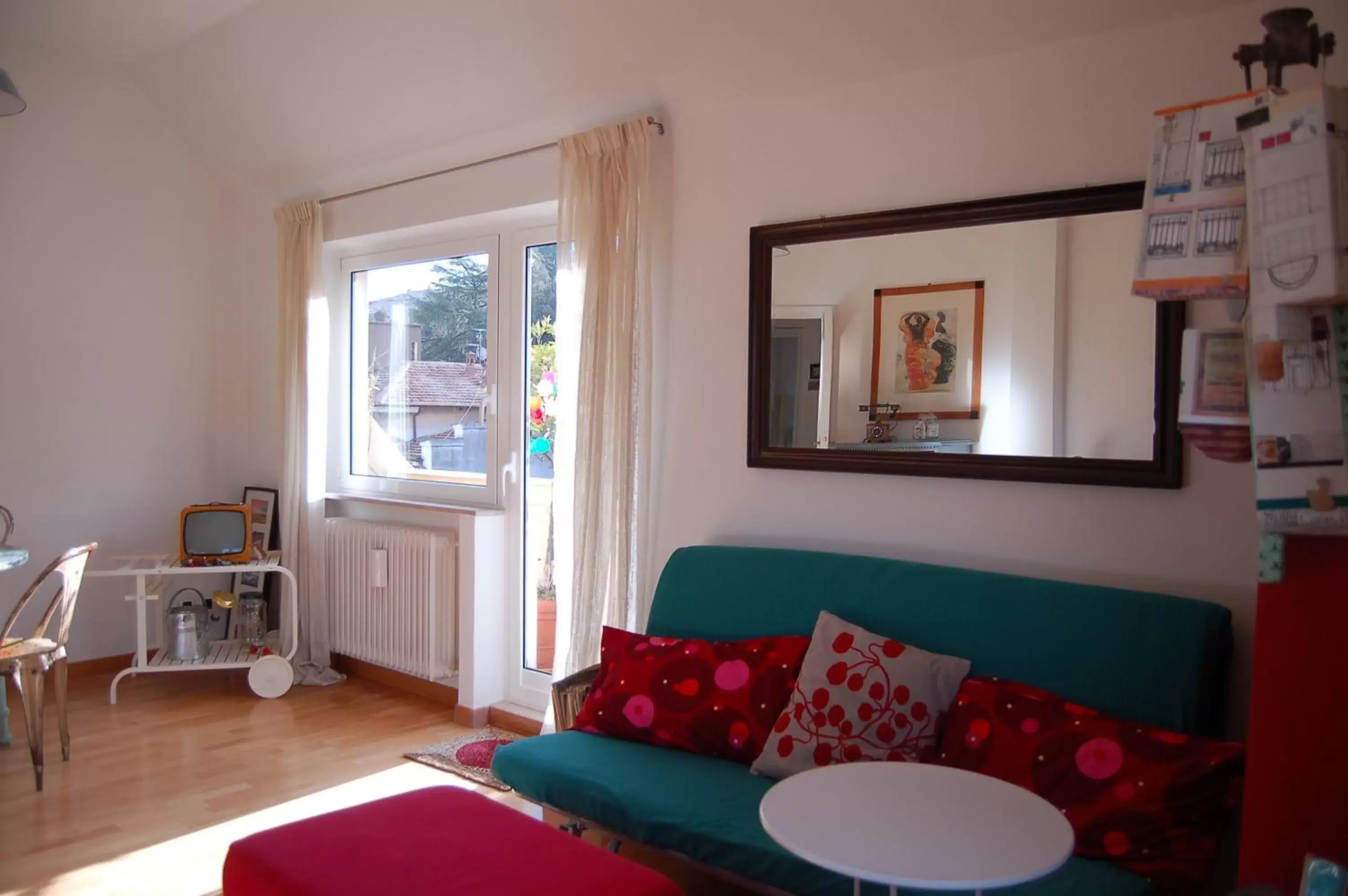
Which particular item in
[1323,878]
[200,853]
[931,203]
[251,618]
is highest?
[931,203]

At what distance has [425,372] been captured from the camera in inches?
176

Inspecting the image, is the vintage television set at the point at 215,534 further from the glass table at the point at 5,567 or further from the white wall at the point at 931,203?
the white wall at the point at 931,203

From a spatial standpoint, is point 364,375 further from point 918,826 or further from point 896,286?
point 918,826

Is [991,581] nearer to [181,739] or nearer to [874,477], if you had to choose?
[874,477]

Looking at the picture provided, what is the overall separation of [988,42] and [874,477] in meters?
1.17

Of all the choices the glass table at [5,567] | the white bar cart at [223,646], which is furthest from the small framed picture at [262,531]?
the glass table at [5,567]

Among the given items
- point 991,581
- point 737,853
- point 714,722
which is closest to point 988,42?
point 991,581

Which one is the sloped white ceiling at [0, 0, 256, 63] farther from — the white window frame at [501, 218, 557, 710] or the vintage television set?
the vintage television set

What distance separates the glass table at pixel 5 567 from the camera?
134 inches

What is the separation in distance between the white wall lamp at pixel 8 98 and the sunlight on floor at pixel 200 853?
7.43 feet

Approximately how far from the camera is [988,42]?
2.50 meters

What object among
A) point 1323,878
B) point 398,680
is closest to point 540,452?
point 398,680

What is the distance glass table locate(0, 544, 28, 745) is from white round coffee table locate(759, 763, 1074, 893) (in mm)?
2945

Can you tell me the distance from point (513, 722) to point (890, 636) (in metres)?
1.95
